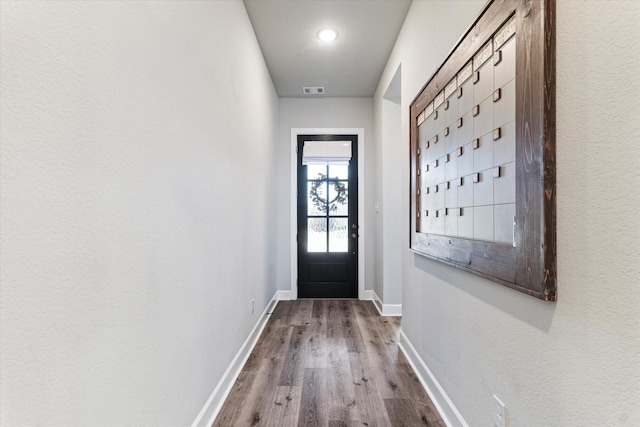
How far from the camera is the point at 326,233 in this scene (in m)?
4.29

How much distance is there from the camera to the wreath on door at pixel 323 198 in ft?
14.0

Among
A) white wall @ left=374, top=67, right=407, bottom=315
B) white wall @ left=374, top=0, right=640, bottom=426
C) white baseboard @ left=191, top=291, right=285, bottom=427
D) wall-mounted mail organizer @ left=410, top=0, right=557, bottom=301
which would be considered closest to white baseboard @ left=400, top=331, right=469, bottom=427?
white wall @ left=374, top=0, right=640, bottom=426

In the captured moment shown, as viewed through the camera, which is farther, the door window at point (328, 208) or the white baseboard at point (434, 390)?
the door window at point (328, 208)

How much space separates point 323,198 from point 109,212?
137 inches

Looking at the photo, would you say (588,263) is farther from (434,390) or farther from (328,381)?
(328,381)

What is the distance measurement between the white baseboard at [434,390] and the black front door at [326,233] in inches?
70.1

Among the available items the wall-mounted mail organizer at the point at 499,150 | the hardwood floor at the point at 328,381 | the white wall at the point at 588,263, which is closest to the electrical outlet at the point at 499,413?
the white wall at the point at 588,263

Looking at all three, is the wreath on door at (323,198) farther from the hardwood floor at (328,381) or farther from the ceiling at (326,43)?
the hardwood floor at (328,381)

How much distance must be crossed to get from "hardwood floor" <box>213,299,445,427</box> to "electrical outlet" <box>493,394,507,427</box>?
554mm

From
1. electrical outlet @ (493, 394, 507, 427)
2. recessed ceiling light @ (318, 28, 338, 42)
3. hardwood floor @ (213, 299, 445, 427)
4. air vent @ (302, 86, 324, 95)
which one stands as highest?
recessed ceiling light @ (318, 28, 338, 42)

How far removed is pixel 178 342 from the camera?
131cm

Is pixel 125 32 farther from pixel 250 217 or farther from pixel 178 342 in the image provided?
pixel 250 217

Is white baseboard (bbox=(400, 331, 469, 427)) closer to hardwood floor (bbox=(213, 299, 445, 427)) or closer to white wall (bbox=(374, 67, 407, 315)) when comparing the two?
hardwood floor (bbox=(213, 299, 445, 427))

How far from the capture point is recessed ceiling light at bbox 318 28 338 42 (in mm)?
2759
